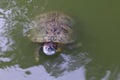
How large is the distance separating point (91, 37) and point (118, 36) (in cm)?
44

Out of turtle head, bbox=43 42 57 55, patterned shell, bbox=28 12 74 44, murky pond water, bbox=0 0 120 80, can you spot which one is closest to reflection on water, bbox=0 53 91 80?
murky pond water, bbox=0 0 120 80

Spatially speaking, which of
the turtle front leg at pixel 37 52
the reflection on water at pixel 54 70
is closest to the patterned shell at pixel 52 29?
the turtle front leg at pixel 37 52

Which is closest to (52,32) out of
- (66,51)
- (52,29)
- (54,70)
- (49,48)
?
(52,29)

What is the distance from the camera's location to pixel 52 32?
5.05 meters

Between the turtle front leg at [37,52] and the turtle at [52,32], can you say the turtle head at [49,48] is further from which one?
the turtle front leg at [37,52]

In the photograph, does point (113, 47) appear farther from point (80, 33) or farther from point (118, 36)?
point (80, 33)

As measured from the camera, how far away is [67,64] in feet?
16.0

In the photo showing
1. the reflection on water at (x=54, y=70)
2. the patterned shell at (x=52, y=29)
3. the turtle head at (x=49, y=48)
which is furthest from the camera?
the patterned shell at (x=52, y=29)

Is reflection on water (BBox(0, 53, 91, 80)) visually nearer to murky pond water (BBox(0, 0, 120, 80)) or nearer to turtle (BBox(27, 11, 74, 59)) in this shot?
murky pond water (BBox(0, 0, 120, 80))

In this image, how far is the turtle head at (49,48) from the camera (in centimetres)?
493

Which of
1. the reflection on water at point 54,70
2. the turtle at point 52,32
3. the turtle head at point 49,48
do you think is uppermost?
the turtle at point 52,32

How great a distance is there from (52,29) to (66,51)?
0.41 metres

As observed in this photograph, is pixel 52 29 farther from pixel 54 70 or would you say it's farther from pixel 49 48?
pixel 54 70

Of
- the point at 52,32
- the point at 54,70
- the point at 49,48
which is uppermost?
the point at 52,32
